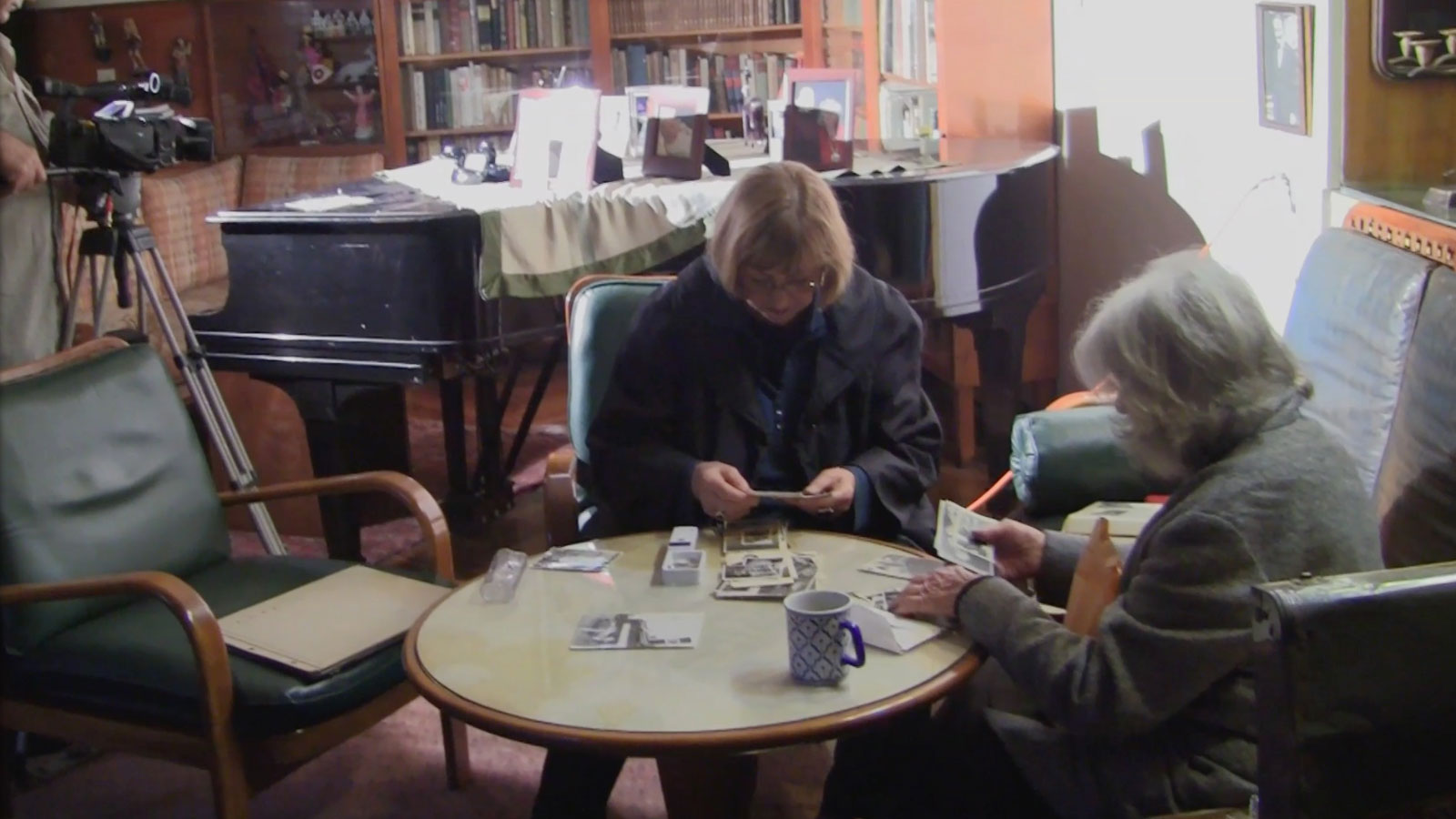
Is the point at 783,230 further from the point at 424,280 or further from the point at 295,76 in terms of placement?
the point at 295,76

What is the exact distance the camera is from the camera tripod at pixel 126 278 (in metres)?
2.60

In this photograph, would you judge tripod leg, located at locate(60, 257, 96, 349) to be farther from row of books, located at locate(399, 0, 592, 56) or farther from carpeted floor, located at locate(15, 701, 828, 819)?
row of books, located at locate(399, 0, 592, 56)

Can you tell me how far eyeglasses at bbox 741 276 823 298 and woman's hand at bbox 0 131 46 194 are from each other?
4.35 ft

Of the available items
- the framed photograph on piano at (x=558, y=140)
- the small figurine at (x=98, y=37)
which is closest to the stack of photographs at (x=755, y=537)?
the framed photograph on piano at (x=558, y=140)

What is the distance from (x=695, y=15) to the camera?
17.9ft

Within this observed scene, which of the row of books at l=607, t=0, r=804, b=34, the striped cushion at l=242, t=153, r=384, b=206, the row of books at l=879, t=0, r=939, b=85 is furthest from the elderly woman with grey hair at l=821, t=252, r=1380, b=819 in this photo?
the striped cushion at l=242, t=153, r=384, b=206

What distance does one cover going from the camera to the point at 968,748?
1.60 metres

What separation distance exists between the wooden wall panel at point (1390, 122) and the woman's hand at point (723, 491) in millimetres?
1154

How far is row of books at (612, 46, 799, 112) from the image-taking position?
5.49 m

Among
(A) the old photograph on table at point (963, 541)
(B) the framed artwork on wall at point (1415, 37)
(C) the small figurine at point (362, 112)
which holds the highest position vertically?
(C) the small figurine at point (362, 112)

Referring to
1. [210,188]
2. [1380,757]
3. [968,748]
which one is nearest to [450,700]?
[968,748]

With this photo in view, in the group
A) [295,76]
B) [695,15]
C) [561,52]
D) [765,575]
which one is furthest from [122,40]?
[765,575]

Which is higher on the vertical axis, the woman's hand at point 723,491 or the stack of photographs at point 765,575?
the woman's hand at point 723,491

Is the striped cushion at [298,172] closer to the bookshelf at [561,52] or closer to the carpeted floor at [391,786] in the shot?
the bookshelf at [561,52]
